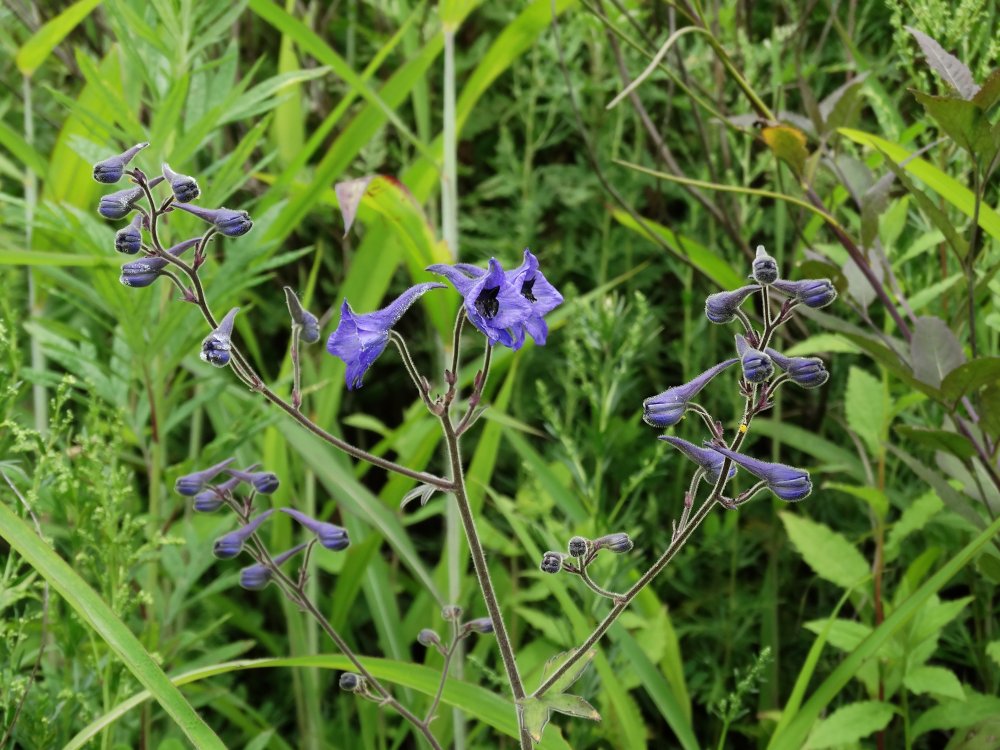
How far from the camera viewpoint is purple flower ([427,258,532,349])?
1.12m

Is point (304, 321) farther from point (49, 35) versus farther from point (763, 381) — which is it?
point (49, 35)

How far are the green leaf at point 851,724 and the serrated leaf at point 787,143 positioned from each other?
94 centimetres

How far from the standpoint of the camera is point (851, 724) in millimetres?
1779

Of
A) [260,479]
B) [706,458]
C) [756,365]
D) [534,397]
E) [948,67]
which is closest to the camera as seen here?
[756,365]

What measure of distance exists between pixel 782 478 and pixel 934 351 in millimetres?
648

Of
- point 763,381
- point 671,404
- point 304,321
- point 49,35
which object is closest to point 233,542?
point 304,321

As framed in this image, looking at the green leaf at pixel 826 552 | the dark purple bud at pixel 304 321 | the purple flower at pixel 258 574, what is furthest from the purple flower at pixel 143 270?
the green leaf at pixel 826 552

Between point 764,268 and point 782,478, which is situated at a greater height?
point 764,268

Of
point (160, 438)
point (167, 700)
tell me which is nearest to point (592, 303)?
point (160, 438)

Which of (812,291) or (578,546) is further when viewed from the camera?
(578,546)

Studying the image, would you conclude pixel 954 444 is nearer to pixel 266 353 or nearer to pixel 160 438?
pixel 160 438

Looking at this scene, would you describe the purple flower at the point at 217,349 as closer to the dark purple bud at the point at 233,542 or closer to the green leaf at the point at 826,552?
the dark purple bud at the point at 233,542

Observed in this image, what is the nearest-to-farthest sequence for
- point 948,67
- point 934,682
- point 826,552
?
point 948,67
point 934,682
point 826,552

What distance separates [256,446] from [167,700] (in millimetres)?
1270
